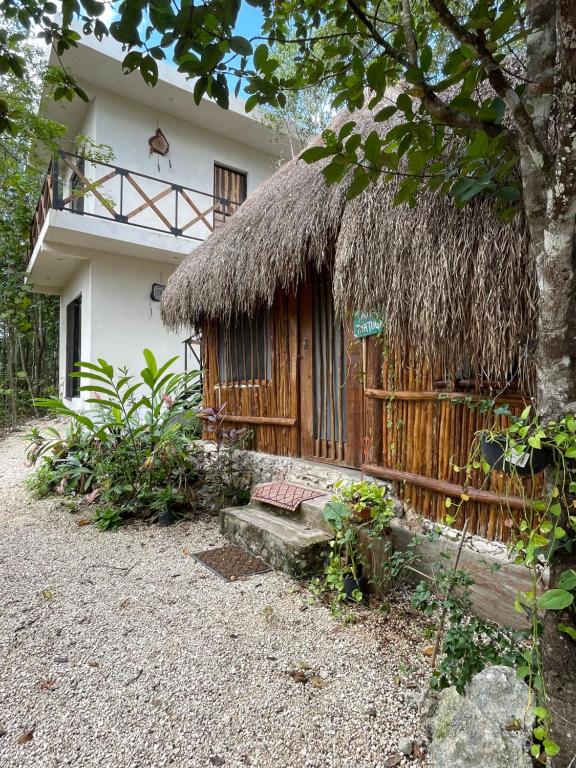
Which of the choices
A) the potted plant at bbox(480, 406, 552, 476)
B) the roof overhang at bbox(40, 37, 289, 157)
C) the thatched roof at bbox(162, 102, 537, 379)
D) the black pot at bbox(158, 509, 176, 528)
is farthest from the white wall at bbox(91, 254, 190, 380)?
the potted plant at bbox(480, 406, 552, 476)

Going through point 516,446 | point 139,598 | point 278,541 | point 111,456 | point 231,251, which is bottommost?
point 139,598

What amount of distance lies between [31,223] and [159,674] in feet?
34.3

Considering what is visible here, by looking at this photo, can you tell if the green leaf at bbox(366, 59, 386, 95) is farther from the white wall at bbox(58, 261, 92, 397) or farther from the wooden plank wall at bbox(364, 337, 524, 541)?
the white wall at bbox(58, 261, 92, 397)

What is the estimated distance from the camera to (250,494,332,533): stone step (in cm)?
292

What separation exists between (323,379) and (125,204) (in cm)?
610

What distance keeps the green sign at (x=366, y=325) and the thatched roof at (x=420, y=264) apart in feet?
0.69

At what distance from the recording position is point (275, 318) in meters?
4.28

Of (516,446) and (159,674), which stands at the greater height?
(516,446)

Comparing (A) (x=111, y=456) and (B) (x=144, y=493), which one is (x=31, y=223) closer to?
(A) (x=111, y=456)

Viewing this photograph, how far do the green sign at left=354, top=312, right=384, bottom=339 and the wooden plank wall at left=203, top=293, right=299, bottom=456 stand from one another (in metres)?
0.98

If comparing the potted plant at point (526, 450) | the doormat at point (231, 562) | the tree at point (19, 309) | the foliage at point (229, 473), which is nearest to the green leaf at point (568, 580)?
the potted plant at point (526, 450)

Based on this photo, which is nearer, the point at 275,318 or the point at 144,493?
the point at 144,493

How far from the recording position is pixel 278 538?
2850mm

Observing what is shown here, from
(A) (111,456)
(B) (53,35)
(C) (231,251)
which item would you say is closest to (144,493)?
(A) (111,456)
